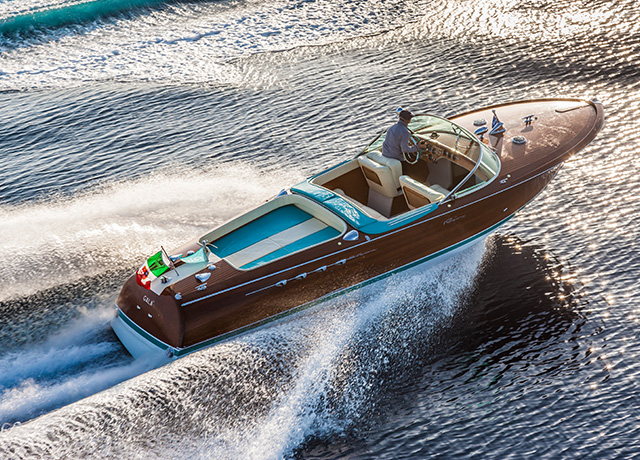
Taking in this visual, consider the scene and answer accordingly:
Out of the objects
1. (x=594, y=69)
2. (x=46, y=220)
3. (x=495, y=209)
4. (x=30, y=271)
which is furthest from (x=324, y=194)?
(x=594, y=69)

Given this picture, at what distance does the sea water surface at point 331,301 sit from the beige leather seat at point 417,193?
111 centimetres

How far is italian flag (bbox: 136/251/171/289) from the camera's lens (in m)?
8.75

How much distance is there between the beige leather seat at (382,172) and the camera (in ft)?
33.4

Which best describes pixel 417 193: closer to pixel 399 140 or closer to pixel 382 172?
pixel 382 172

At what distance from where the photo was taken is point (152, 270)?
8859 mm

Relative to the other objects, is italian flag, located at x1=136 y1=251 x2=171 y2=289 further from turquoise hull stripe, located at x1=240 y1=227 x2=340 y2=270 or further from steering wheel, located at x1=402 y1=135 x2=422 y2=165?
steering wheel, located at x1=402 y1=135 x2=422 y2=165

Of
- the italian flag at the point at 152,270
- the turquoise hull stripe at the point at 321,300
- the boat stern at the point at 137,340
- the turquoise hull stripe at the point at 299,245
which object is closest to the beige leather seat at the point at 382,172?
the turquoise hull stripe at the point at 321,300

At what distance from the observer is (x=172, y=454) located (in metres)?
7.40

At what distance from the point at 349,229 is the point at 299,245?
0.77 meters

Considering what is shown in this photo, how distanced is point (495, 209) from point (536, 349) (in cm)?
236

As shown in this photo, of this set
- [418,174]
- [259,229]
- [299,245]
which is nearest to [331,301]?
[299,245]

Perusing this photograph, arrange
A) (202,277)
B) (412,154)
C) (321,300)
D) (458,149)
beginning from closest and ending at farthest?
(202,277)
(321,300)
(458,149)
(412,154)

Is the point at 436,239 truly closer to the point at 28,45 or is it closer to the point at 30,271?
the point at 30,271

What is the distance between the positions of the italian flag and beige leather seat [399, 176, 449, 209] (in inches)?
152
